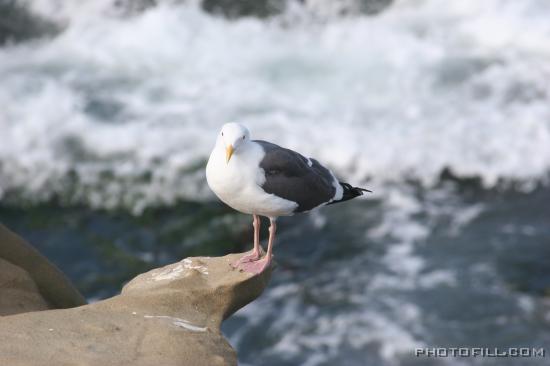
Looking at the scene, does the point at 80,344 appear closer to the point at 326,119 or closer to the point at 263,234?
the point at 263,234

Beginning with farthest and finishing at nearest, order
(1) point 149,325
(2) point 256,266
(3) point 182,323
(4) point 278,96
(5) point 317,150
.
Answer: (4) point 278,96
(5) point 317,150
(2) point 256,266
(3) point 182,323
(1) point 149,325

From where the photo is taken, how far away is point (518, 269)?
25.9 feet

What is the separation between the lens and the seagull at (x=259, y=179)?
4.51m

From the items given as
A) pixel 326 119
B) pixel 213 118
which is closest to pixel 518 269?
pixel 326 119

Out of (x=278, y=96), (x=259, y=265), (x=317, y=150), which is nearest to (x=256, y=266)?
(x=259, y=265)

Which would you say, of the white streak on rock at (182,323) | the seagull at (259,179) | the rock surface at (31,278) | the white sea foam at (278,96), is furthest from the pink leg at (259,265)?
the white sea foam at (278,96)

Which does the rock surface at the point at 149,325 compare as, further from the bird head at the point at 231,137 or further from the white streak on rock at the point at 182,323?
the bird head at the point at 231,137

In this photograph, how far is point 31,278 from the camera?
5.39 meters

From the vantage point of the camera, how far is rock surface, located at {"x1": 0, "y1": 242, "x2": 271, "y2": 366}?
12.8 ft

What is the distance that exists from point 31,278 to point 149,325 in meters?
1.41

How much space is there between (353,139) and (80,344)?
623cm

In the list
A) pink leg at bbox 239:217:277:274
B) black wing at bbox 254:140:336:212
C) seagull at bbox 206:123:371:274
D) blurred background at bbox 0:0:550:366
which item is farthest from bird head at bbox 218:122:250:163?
blurred background at bbox 0:0:550:366

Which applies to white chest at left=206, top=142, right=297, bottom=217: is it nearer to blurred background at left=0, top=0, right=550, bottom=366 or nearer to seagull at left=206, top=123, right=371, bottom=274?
seagull at left=206, top=123, right=371, bottom=274

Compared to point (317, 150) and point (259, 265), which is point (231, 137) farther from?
point (317, 150)
